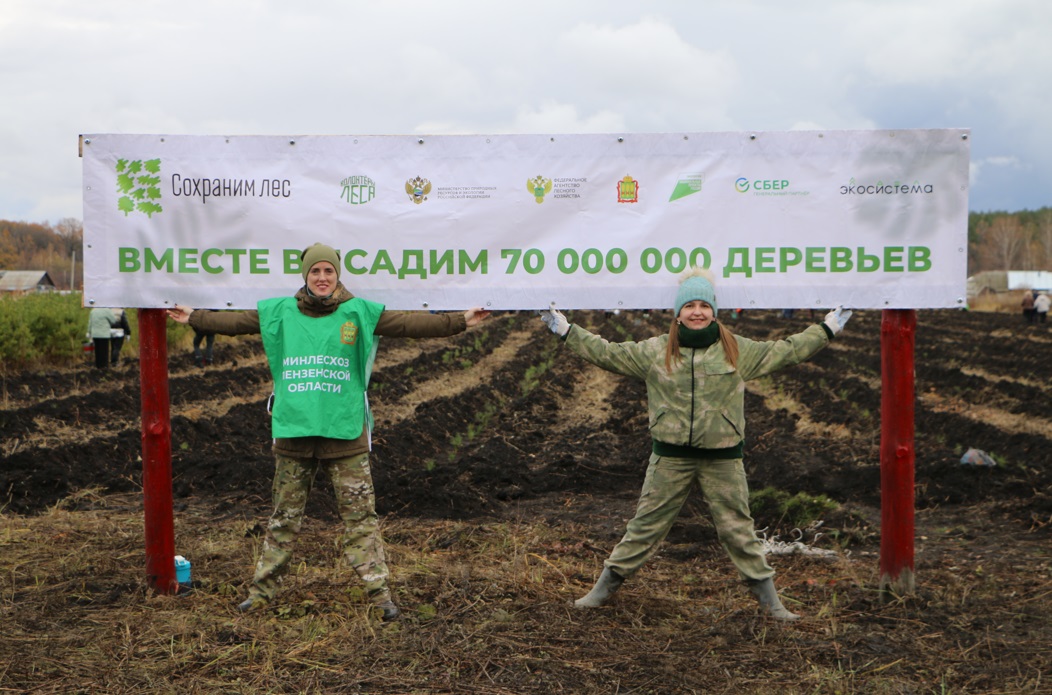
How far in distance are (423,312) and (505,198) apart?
0.74 meters

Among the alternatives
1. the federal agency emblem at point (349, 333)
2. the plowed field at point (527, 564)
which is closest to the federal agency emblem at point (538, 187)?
the federal agency emblem at point (349, 333)

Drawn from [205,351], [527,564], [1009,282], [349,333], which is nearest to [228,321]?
[349,333]

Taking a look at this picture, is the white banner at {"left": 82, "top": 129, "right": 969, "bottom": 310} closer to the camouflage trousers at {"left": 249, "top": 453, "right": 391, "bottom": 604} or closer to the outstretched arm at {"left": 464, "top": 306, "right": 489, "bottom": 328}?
the outstretched arm at {"left": 464, "top": 306, "right": 489, "bottom": 328}

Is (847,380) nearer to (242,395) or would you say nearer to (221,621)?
(242,395)

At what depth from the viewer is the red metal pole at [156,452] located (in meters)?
5.30

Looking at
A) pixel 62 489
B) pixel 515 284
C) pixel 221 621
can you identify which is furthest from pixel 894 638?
pixel 62 489

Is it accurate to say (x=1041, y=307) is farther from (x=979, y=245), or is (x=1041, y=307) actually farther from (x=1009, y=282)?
(x=979, y=245)

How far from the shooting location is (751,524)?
488cm

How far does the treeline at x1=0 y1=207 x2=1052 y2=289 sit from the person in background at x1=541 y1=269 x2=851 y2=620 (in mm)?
106168

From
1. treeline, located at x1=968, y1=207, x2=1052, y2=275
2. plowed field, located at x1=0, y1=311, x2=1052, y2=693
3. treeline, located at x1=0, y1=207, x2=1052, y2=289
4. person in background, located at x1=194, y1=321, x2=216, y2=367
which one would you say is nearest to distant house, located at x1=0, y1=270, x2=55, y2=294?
treeline, located at x1=0, y1=207, x2=1052, y2=289

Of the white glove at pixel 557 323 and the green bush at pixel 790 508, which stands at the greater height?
the white glove at pixel 557 323

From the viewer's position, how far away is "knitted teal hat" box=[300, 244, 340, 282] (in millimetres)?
4855

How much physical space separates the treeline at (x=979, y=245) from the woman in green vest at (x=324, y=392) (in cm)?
10535

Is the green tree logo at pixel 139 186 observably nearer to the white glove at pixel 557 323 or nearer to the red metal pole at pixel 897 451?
the white glove at pixel 557 323
